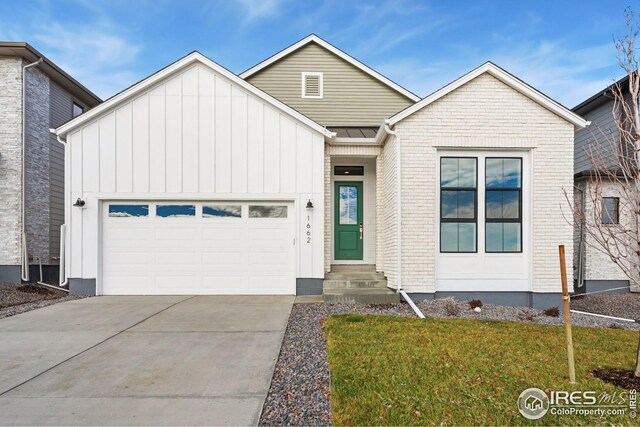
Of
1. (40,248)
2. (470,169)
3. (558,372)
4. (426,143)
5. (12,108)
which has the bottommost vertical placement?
(558,372)

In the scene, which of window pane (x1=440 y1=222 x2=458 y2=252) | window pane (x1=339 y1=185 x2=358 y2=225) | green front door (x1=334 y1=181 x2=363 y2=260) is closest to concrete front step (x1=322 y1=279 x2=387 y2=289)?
green front door (x1=334 y1=181 x2=363 y2=260)

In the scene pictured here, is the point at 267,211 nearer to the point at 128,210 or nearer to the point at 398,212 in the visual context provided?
the point at 398,212

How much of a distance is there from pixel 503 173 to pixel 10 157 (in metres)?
13.4

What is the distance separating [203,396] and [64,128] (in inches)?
324

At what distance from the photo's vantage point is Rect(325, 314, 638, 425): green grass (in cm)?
312

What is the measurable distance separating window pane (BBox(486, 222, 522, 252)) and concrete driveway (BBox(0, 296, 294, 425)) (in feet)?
15.6

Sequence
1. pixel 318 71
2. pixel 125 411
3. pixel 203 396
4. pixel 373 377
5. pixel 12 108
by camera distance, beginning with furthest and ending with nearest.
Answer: pixel 318 71
pixel 12 108
pixel 373 377
pixel 203 396
pixel 125 411

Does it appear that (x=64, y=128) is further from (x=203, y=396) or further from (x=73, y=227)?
(x=203, y=396)

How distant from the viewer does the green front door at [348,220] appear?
10.3 m

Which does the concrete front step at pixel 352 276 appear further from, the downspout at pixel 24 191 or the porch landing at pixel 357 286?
the downspout at pixel 24 191

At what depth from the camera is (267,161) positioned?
9.23m

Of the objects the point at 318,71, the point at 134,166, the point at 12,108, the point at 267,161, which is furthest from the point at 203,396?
the point at 12,108

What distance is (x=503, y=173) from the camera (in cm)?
860

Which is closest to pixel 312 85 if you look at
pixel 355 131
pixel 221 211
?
pixel 355 131
